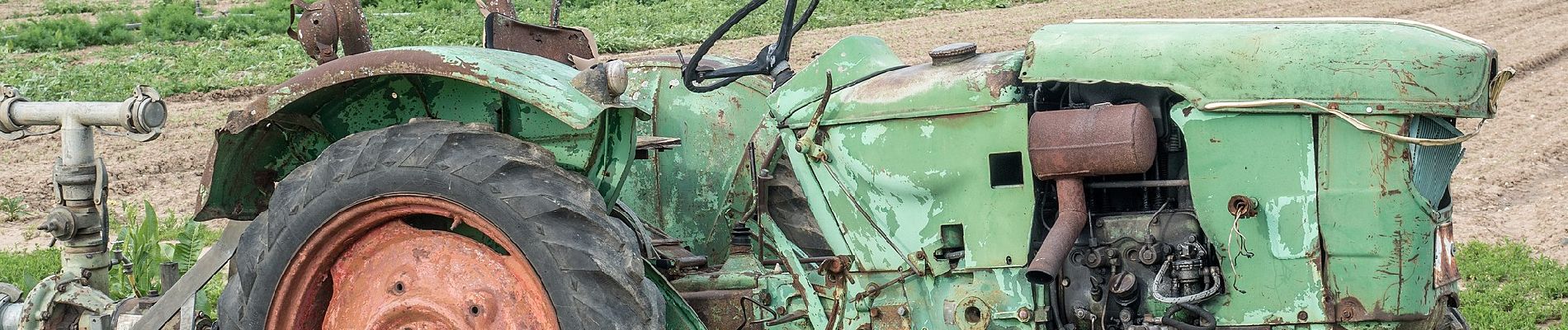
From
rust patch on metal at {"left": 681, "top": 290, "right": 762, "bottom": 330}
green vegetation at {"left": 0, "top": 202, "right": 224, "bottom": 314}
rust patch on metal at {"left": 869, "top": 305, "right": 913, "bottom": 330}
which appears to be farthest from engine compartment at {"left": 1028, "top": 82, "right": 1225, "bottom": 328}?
green vegetation at {"left": 0, "top": 202, "right": 224, "bottom": 314}

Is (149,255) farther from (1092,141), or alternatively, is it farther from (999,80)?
(1092,141)

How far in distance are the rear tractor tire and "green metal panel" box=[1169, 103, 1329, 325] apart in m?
1.49

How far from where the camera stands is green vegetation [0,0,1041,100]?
46.4 feet

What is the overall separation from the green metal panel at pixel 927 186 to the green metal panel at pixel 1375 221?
31.0 inches

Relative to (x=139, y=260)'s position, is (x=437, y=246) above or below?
above

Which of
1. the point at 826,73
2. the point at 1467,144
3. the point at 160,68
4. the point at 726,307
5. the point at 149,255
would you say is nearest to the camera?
the point at 826,73

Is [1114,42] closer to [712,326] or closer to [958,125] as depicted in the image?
[958,125]

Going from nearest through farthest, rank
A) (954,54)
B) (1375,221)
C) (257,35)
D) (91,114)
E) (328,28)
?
1. (1375,221)
2. (954,54)
3. (328,28)
4. (91,114)
5. (257,35)

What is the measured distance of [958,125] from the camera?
14.0 ft

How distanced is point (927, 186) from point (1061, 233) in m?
0.47

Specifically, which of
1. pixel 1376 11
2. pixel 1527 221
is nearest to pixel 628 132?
pixel 1527 221

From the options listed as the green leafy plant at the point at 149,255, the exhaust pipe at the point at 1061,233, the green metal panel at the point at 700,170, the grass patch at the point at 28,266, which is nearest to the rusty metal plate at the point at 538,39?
the green metal panel at the point at 700,170

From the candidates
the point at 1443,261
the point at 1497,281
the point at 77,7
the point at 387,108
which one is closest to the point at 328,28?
the point at 387,108

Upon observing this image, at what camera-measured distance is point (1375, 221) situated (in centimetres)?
383
